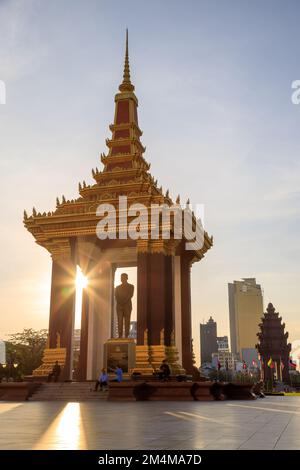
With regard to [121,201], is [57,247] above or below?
below

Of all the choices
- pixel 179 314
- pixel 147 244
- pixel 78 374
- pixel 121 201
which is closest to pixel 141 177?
pixel 121 201

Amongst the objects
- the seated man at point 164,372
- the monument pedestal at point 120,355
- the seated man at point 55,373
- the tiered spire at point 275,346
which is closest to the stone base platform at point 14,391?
the seated man at point 55,373

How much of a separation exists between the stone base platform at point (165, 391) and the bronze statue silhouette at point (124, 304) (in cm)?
711

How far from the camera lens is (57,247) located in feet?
102

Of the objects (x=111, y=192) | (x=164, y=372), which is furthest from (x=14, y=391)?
(x=111, y=192)

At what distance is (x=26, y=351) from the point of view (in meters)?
66.8

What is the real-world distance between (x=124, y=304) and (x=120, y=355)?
3.07 m

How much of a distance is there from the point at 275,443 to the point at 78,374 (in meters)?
24.2

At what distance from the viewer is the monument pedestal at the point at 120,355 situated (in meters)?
27.3

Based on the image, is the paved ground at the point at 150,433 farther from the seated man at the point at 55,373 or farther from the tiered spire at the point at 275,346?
the tiered spire at the point at 275,346

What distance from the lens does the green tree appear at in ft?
203

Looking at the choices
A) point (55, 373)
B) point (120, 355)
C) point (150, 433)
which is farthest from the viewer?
point (55, 373)

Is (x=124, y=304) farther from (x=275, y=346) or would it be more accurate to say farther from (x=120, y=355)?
(x=275, y=346)
